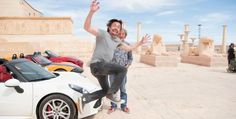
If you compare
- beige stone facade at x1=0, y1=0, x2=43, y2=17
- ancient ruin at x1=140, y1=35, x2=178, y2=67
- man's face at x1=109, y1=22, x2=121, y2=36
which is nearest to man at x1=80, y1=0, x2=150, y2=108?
man's face at x1=109, y1=22, x2=121, y2=36

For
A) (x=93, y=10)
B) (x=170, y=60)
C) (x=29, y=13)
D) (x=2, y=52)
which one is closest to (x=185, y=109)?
(x=93, y=10)

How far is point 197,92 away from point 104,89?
4702 mm

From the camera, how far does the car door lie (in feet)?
15.3

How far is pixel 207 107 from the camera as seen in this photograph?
21.2 ft

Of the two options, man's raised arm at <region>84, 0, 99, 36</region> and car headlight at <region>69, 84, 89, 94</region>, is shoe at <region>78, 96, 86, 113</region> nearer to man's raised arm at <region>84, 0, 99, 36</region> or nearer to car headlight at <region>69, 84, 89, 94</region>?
car headlight at <region>69, 84, 89, 94</region>

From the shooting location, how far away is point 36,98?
186 inches

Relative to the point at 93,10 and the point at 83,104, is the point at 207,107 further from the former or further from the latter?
the point at 93,10

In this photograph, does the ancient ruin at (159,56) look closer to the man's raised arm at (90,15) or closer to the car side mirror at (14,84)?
the car side mirror at (14,84)

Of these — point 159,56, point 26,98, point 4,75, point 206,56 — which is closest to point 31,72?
point 4,75

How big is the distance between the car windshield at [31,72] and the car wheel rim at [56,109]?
619 millimetres

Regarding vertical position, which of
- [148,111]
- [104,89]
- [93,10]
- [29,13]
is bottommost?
[148,111]

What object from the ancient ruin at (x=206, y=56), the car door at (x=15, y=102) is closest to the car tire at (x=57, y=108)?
the car door at (x=15, y=102)

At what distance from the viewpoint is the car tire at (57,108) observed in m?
4.75

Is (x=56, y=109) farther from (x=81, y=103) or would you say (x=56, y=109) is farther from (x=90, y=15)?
(x=90, y=15)
